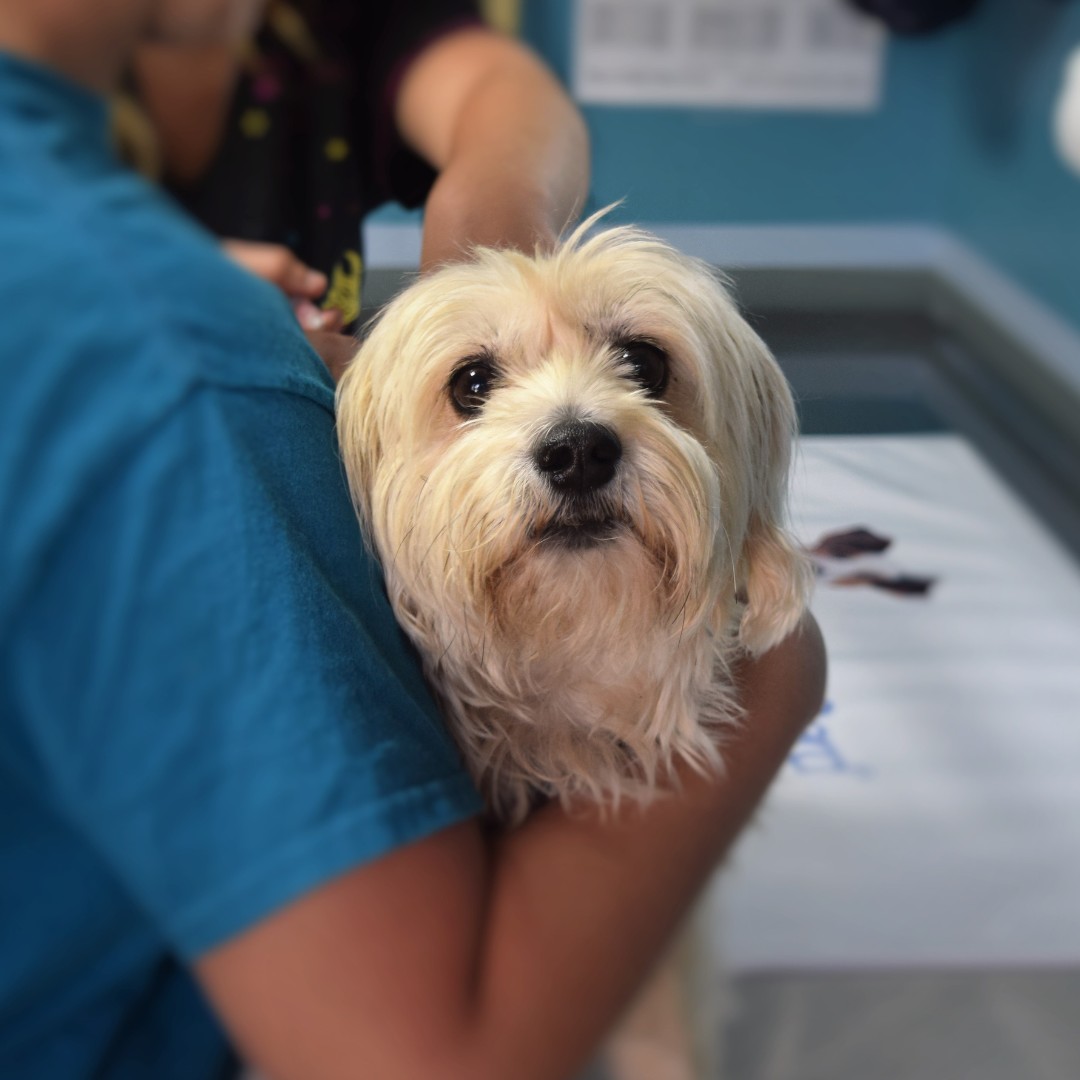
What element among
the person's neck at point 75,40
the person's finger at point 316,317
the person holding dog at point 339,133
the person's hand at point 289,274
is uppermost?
the person's neck at point 75,40

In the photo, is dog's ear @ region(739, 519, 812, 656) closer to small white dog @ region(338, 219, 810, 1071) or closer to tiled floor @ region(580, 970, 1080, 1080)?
small white dog @ region(338, 219, 810, 1071)

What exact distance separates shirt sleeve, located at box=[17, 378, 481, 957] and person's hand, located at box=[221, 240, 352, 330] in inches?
1.8

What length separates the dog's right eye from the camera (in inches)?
24.3

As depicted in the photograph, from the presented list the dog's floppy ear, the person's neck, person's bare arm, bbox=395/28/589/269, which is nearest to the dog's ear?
the dog's floppy ear

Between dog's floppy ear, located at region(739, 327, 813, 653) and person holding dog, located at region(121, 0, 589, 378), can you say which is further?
dog's floppy ear, located at region(739, 327, 813, 653)

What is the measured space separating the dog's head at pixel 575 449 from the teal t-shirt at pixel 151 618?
0.15m

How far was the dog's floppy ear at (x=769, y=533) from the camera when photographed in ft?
2.06

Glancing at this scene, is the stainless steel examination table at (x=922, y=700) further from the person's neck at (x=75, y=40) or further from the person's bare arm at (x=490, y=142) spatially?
the person's neck at (x=75, y=40)

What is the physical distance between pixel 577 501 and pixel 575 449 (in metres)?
0.03

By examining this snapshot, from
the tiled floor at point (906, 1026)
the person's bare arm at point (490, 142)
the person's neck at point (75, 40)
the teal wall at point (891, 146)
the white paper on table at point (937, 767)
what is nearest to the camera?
the person's neck at point (75, 40)

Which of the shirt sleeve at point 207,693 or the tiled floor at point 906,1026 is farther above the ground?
the shirt sleeve at point 207,693

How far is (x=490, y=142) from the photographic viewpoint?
440 millimetres

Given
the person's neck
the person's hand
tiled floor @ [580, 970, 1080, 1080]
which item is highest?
the person's neck

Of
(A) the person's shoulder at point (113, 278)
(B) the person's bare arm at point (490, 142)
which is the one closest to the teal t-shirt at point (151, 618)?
(A) the person's shoulder at point (113, 278)
